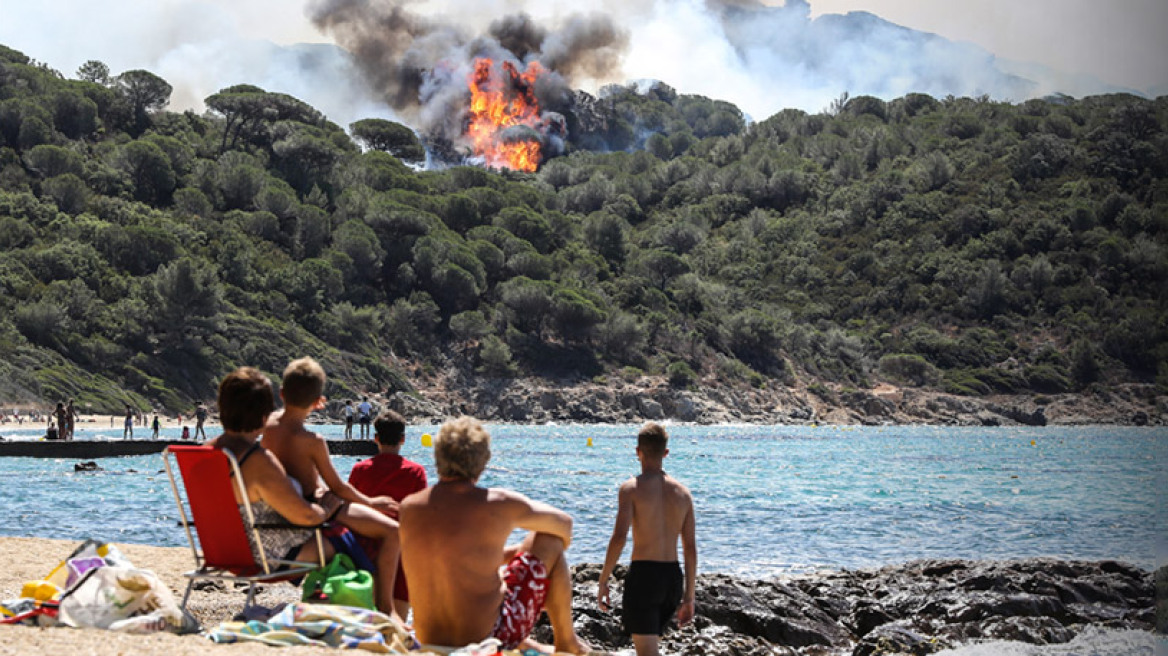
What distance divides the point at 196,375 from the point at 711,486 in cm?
4100

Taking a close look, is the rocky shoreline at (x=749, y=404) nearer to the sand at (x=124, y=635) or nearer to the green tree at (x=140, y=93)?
the green tree at (x=140, y=93)

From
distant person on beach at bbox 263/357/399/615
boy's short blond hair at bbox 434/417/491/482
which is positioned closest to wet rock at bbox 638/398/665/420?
distant person on beach at bbox 263/357/399/615

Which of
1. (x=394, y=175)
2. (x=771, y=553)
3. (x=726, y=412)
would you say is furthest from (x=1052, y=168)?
(x=771, y=553)

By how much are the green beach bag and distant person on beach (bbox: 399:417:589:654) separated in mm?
337

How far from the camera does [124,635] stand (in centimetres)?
445

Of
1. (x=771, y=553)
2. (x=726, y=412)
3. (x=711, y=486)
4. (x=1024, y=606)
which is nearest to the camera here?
(x=1024, y=606)

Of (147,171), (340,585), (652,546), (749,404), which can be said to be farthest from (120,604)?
(147,171)

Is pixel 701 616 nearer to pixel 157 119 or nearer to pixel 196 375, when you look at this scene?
pixel 196 375

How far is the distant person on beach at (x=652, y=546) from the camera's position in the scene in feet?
18.3

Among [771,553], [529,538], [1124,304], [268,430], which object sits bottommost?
[771,553]

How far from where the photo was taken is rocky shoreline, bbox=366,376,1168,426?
7494cm

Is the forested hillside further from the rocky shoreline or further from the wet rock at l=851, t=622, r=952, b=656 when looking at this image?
the wet rock at l=851, t=622, r=952, b=656

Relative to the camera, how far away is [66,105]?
81.9 m

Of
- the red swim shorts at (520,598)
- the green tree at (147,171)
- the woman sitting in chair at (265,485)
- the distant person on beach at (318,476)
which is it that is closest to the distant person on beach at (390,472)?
the distant person on beach at (318,476)
